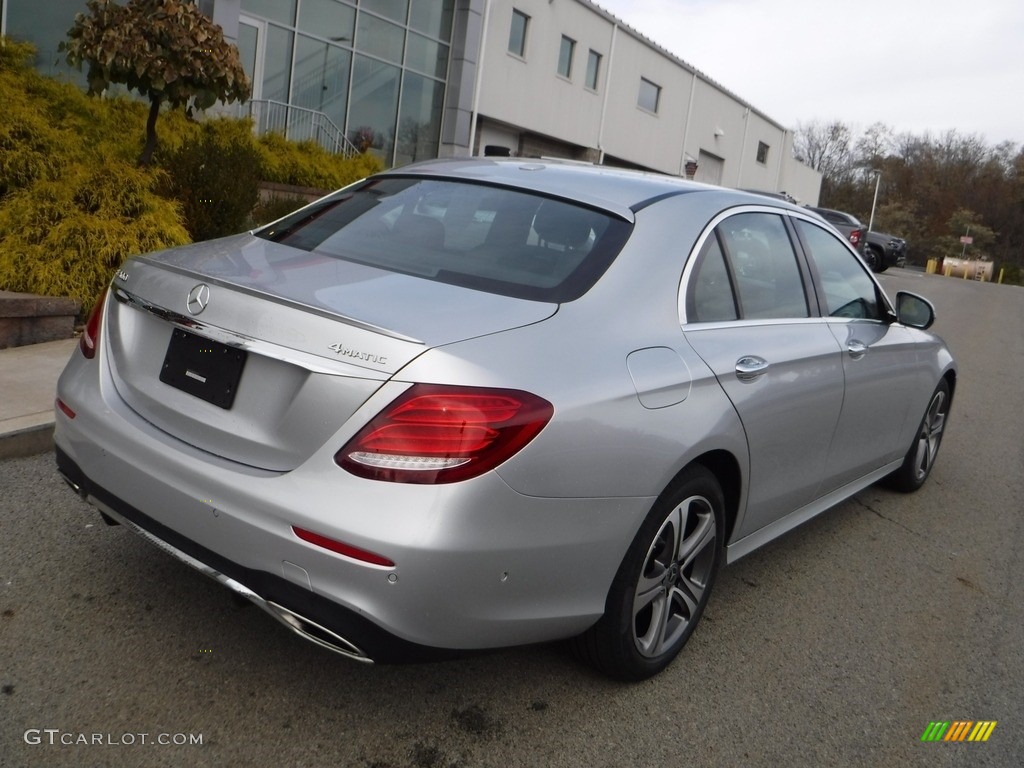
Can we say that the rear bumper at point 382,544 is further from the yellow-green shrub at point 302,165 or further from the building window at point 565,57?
the building window at point 565,57

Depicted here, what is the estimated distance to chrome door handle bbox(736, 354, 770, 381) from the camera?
3252 millimetres

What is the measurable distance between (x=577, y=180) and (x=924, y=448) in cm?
324

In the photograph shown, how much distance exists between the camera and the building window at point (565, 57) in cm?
2698

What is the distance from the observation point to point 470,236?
3.21 metres

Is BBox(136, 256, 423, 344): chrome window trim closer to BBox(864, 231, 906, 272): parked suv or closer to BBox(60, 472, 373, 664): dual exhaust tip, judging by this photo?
BBox(60, 472, 373, 664): dual exhaust tip

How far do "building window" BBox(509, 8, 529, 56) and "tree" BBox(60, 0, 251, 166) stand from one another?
1718cm

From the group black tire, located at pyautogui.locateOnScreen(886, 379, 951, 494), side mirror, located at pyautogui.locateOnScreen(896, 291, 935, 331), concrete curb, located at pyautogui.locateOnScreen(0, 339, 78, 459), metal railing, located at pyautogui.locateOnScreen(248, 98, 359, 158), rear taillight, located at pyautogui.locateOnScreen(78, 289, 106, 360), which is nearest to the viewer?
rear taillight, located at pyautogui.locateOnScreen(78, 289, 106, 360)

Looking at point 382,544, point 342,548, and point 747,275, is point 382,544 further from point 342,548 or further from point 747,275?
point 747,275

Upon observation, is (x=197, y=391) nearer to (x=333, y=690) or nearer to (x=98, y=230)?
(x=333, y=690)

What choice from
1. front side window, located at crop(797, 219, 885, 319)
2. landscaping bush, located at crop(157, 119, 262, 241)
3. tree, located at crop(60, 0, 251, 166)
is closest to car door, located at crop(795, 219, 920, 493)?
front side window, located at crop(797, 219, 885, 319)

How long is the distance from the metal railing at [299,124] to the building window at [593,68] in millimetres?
11625

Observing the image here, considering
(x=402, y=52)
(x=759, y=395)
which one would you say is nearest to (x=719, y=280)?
(x=759, y=395)

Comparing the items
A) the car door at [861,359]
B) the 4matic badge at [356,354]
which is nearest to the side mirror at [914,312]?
the car door at [861,359]

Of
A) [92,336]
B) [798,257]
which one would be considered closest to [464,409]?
[92,336]
